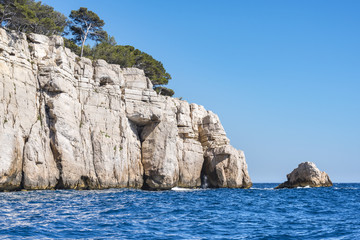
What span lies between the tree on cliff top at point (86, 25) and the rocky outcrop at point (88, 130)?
1237cm

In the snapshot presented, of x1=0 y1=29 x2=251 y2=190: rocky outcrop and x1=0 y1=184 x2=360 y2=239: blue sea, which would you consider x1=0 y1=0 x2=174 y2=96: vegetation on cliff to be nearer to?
x1=0 y1=29 x2=251 y2=190: rocky outcrop

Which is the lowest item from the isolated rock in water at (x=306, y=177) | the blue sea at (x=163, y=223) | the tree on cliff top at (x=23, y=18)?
the blue sea at (x=163, y=223)

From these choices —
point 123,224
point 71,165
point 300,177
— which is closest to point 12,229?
point 123,224

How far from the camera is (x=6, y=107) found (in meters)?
32.8

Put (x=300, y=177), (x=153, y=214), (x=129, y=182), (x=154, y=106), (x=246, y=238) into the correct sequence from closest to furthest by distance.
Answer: (x=246, y=238), (x=153, y=214), (x=129, y=182), (x=154, y=106), (x=300, y=177)

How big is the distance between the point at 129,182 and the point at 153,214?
24.6 metres

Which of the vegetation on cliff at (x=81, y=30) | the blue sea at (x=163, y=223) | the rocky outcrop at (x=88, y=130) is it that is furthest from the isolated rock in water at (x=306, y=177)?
the blue sea at (x=163, y=223)

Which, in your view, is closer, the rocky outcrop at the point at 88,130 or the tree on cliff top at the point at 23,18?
the rocky outcrop at the point at 88,130

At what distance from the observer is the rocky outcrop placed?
33.8m

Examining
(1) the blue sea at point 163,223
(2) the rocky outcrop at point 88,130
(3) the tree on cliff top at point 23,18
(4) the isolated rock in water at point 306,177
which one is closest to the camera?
(1) the blue sea at point 163,223

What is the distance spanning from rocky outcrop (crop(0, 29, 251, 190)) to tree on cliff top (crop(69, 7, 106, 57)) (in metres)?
12.4

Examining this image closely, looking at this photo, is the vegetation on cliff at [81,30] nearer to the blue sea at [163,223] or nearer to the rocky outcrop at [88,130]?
the rocky outcrop at [88,130]

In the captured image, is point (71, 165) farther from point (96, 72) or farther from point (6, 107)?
point (96, 72)

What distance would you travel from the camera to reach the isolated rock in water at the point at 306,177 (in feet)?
209
